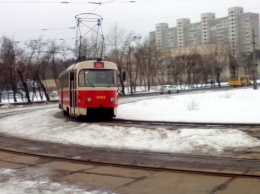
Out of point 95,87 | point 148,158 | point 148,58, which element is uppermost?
point 148,58

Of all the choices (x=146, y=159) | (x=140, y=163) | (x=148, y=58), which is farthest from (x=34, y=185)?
(x=148, y=58)

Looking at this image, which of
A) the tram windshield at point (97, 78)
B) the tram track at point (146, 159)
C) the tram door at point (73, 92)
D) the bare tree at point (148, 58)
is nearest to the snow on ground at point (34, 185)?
the tram track at point (146, 159)

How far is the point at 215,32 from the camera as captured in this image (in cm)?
8900

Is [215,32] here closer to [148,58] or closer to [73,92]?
[148,58]

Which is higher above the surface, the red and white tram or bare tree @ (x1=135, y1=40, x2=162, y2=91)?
bare tree @ (x1=135, y1=40, x2=162, y2=91)

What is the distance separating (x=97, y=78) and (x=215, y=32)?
72869 millimetres

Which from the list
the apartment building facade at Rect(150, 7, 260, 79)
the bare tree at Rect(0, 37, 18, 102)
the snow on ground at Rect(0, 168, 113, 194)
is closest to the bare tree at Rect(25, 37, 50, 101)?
the bare tree at Rect(0, 37, 18, 102)

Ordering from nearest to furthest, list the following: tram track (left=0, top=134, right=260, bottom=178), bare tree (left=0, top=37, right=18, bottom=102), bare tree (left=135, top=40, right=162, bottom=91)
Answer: tram track (left=0, top=134, right=260, bottom=178), bare tree (left=0, top=37, right=18, bottom=102), bare tree (left=135, top=40, right=162, bottom=91)

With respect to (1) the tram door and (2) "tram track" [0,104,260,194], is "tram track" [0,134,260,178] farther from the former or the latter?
(1) the tram door

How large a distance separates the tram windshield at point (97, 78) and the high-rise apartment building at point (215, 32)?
53.2 meters

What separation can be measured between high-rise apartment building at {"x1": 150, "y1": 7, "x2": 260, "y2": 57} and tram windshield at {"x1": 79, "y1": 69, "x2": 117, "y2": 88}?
5321 centimetres

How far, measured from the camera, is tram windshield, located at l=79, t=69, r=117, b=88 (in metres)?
20.1

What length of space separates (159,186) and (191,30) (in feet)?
294

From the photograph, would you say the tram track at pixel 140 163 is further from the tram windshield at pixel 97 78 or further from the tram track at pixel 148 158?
the tram windshield at pixel 97 78
